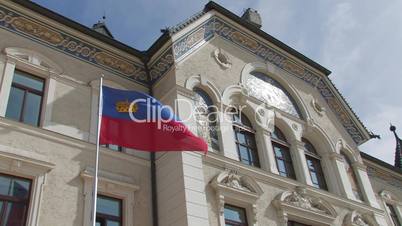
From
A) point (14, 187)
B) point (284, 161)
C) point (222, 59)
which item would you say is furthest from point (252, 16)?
point (14, 187)

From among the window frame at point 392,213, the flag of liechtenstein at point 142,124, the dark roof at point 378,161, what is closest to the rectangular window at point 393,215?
the window frame at point 392,213

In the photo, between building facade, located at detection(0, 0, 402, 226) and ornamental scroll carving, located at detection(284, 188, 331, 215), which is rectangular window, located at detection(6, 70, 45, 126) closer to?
building facade, located at detection(0, 0, 402, 226)

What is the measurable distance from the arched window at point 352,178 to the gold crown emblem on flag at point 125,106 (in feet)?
30.5

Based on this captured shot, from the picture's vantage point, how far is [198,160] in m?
12.1

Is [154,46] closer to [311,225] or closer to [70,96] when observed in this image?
[70,96]

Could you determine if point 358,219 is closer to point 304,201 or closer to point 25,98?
point 304,201

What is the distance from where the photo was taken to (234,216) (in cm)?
1224

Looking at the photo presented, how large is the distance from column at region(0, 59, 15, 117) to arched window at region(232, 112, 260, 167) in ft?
21.0

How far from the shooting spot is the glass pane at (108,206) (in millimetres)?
10953

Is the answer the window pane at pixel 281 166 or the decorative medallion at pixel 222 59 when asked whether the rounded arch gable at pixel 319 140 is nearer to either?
the window pane at pixel 281 166

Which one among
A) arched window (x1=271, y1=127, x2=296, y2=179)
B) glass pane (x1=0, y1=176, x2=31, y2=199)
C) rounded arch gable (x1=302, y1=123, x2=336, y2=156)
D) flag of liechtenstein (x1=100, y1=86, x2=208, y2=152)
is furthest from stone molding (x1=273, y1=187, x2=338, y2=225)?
glass pane (x1=0, y1=176, x2=31, y2=199)

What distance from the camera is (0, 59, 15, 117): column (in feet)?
36.1

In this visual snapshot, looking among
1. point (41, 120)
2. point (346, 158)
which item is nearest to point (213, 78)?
point (41, 120)

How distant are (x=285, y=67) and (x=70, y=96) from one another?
28.2 feet
